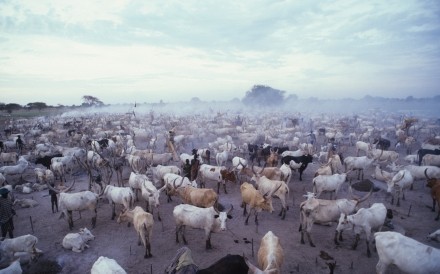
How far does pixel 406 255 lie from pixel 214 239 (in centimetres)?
612

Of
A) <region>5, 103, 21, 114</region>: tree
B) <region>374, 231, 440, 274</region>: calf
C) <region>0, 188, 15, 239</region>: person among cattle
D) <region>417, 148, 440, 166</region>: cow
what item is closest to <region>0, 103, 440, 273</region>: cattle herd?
<region>374, 231, 440, 274</region>: calf

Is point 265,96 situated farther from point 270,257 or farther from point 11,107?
point 270,257

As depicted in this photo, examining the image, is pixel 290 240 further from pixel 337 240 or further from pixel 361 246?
pixel 361 246

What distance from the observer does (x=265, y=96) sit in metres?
115

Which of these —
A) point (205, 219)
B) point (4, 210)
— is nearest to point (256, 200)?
point (205, 219)

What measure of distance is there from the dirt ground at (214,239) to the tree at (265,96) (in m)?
101

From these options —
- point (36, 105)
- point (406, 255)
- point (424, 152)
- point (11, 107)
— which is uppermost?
point (36, 105)

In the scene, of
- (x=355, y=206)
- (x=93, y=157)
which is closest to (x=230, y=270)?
(x=355, y=206)

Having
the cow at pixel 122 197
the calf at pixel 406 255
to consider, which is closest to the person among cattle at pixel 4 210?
the cow at pixel 122 197

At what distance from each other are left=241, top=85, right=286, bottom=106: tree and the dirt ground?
101 m

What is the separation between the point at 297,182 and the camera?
57.5 ft

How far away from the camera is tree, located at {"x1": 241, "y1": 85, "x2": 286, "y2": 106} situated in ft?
374

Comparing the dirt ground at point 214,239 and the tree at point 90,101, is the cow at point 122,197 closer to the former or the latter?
the dirt ground at point 214,239

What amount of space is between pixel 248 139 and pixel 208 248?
21.0 m
